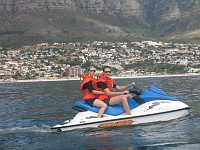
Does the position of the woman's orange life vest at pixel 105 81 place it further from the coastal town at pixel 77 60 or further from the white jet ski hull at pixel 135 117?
the coastal town at pixel 77 60

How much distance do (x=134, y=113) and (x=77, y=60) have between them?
152 metres

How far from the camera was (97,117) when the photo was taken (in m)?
15.1

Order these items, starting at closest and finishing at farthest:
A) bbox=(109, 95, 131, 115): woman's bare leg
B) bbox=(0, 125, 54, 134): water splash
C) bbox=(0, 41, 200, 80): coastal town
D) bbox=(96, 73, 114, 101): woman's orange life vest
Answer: bbox=(109, 95, 131, 115): woman's bare leg, bbox=(96, 73, 114, 101): woman's orange life vest, bbox=(0, 125, 54, 134): water splash, bbox=(0, 41, 200, 80): coastal town

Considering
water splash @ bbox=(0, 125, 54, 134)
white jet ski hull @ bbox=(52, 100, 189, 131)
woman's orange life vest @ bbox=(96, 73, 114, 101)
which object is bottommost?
water splash @ bbox=(0, 125, 54, 134)

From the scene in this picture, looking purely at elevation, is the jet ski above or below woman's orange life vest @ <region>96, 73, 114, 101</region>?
below

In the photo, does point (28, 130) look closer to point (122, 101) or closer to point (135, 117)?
point (122, 101)

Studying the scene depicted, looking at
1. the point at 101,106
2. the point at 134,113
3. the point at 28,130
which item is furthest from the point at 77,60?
the point at 101,106

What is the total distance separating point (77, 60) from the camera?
548 ft

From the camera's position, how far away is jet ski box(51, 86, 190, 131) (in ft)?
49.4

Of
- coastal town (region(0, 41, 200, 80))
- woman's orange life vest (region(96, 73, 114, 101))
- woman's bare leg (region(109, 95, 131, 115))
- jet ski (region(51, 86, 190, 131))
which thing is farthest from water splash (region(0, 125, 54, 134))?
coastal town (region(0, 41, 200, 80))

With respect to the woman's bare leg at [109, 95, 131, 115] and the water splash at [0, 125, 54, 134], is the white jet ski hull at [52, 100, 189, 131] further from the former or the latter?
the water splash at [0, 125, 54, 134]

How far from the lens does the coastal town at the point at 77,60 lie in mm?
142250

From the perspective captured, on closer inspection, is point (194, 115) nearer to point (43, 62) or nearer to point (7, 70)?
point (7, 70)

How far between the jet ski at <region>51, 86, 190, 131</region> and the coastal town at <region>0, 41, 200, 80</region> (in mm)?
119151
